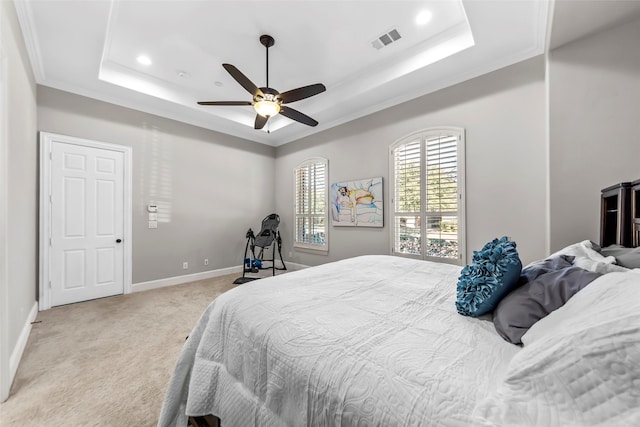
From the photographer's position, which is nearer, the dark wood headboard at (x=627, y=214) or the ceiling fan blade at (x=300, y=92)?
the dark wood headboard at (x=627, y=214)

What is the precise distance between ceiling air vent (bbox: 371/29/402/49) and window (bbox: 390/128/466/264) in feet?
3.99

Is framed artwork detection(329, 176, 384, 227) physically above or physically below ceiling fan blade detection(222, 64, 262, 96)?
below

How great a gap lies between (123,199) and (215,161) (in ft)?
5.40

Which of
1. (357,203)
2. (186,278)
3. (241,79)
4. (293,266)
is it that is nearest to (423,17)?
(241,79)

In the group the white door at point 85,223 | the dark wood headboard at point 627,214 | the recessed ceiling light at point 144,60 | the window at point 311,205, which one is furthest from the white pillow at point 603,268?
the white door at point 85,223

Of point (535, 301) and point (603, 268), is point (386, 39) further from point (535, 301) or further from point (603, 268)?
point (535, 301)

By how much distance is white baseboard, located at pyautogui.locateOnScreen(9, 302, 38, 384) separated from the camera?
1932mm

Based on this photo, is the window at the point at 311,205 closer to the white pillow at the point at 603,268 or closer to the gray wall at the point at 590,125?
the gray wall at the point at 590,125

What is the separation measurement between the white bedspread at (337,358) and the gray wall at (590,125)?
166 cm

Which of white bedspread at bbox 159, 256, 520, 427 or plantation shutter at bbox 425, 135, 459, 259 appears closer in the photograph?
white bedspread at bbox 159, 256, 520, 427

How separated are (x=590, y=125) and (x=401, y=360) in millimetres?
2880

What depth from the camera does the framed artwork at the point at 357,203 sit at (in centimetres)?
410

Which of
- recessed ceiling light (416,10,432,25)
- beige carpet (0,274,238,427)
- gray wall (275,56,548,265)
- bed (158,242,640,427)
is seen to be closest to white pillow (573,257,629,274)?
bed (158,242,640,427)

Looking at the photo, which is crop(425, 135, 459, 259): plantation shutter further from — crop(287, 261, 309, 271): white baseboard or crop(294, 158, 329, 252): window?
crop(287, 261, 309, 271): white baseboard
